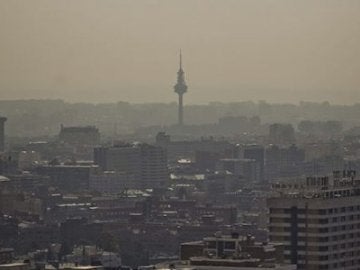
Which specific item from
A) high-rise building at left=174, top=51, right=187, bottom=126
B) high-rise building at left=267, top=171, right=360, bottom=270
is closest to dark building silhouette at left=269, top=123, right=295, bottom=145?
high-rise building at left=174, top=51, right=187, bottom=126

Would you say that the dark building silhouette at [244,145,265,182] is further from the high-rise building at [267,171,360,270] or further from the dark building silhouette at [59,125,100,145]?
the high-rise building at [267,171,360,270]

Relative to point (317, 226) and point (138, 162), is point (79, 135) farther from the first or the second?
point (317, 226)

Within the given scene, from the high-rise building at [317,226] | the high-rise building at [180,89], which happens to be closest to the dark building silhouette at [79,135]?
the high-rise building at [180,89]

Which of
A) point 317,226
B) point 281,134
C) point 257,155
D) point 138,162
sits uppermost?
point 281,134

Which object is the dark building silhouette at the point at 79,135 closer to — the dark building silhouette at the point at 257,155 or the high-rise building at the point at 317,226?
the dark building silhouette at the point at 257,155

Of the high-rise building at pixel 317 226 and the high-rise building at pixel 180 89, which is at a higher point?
the high-rise building at pixel 180 89

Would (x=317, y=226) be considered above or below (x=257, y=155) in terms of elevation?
below

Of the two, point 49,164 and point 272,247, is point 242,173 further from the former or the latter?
point 272,247

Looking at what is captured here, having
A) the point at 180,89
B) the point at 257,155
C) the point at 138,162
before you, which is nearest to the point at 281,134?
the point at 180,89
